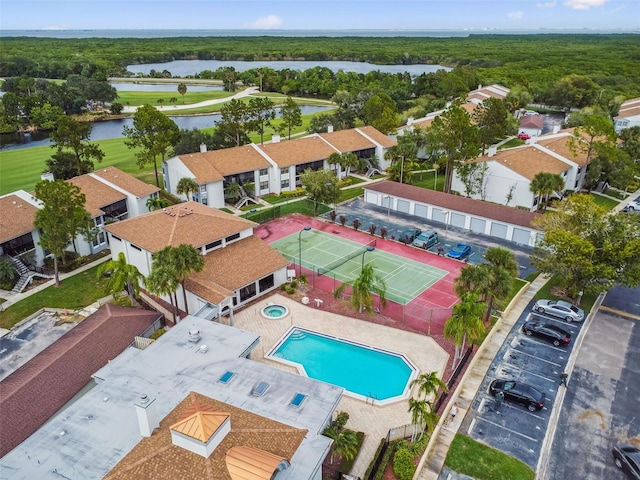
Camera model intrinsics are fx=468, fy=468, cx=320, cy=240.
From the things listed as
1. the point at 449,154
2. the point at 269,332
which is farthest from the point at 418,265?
the point at 449,154

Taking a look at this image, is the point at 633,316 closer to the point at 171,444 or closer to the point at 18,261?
the point at 171,444

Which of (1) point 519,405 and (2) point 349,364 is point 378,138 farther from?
(1) point 519,405

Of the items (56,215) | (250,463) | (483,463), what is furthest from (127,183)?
(483,463)

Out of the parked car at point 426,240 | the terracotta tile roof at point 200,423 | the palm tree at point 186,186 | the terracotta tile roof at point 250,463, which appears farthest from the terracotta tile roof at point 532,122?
the terracotta tile roof at point 250,463

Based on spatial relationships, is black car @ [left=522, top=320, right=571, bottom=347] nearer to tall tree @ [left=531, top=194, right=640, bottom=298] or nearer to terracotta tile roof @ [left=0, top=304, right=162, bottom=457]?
tall tree @ [left=531, top=194, right=640, bottom=298]

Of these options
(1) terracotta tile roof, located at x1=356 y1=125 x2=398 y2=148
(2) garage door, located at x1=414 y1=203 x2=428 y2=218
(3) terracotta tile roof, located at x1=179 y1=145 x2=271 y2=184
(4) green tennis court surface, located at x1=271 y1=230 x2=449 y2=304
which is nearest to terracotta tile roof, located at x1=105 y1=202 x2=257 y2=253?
(4) green tennis court surface, located at x1=271 y1=230 x2=449 y2=304

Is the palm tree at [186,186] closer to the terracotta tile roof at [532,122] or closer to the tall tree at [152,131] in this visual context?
the tall tree at [152,131]
